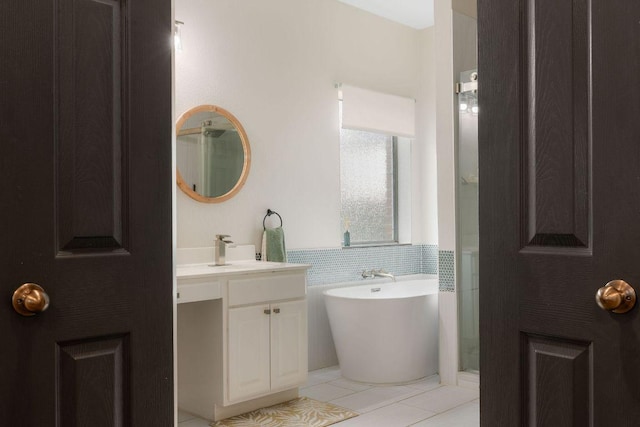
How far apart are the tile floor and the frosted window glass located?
1.39m

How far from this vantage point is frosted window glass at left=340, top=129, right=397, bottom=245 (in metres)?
5.19

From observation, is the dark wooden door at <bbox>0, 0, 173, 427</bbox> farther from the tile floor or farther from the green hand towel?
the green hand towel

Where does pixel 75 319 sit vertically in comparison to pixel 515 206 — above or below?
below

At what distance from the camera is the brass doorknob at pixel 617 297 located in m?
1.19

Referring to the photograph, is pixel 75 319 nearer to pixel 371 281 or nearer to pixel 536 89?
pixel 536 89

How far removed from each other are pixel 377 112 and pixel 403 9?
90 centimetres

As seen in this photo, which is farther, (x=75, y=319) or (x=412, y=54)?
(x=412, y=54)

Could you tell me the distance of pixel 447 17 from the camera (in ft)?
14.3

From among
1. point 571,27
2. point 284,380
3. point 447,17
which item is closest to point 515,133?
point 571,27

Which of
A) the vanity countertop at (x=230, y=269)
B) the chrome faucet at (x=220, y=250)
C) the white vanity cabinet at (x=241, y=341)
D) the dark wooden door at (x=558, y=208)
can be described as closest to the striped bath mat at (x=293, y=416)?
the white vanity cabinet at (x=241, y=341)

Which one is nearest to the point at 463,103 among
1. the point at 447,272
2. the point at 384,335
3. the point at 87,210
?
the point at 447,272

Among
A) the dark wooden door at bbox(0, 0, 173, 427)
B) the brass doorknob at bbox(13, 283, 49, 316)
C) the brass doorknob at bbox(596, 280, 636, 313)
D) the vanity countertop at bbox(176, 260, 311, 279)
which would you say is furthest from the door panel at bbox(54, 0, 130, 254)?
the vanity countertop at bbox(176, 260, 311, 279)

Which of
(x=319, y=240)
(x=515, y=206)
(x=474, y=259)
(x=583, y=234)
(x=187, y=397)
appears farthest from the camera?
(x=319, y=240)

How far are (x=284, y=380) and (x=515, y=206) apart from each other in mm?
2628
